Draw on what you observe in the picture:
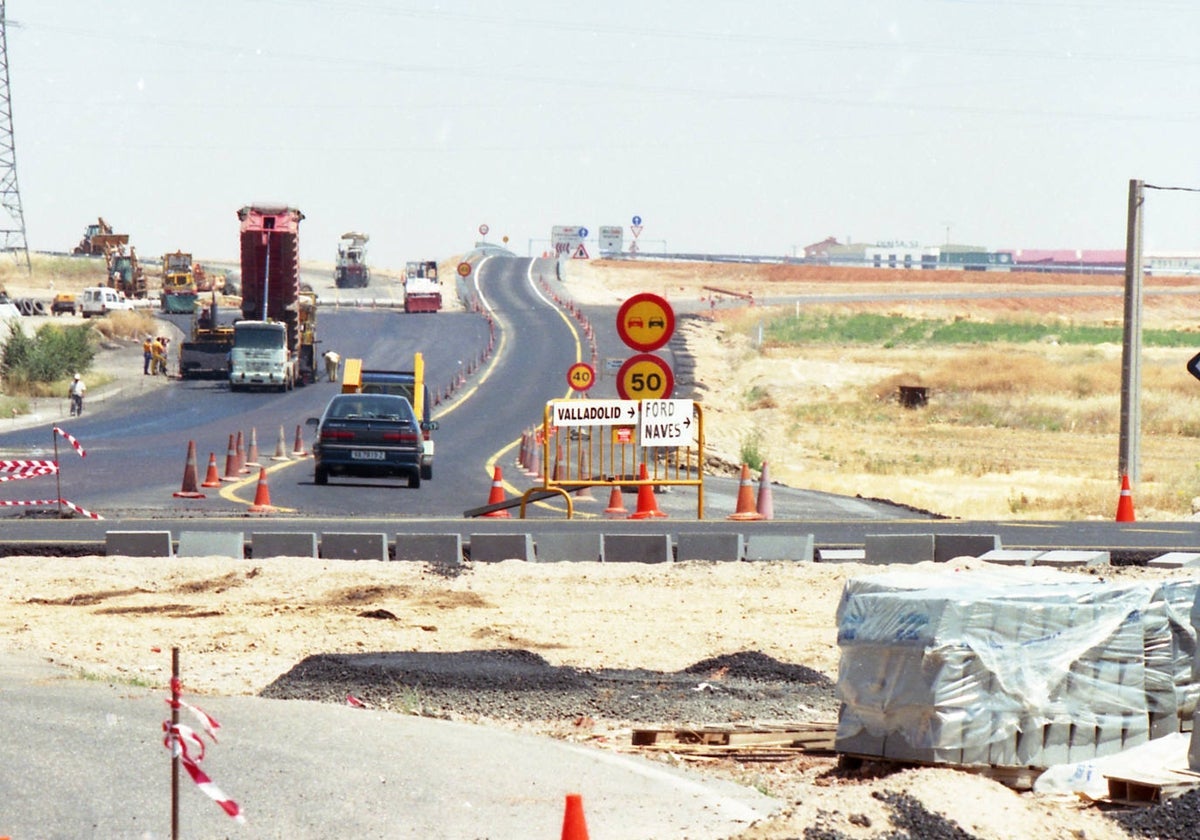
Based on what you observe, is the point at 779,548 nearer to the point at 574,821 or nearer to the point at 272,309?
the point at 574,821

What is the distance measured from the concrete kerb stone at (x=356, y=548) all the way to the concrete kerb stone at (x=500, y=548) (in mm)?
1063

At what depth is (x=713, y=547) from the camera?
20188 mm

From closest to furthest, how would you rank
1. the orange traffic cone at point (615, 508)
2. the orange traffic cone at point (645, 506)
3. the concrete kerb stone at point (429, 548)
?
the concrete kerb stone at point (429, 548) < the orange traffic cone at point (645, 506) < the orange traffic cone at point (615, 508)

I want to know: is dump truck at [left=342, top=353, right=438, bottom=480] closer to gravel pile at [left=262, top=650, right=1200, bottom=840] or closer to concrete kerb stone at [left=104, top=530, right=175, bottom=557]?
concrete kerb stone at [left=104, top=530, right=175, bottom=557]

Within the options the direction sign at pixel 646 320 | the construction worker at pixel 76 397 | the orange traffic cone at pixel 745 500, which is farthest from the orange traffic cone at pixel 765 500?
the construction worker at pixel 76 397

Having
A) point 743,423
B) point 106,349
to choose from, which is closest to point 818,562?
point 743,423

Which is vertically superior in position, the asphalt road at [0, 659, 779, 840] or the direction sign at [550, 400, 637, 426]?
the direction sign at [550, 400, 637, 426]

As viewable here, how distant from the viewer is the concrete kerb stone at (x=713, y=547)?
2016cm

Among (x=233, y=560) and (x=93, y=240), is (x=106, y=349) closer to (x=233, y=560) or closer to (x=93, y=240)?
A: (x=93, y=240)

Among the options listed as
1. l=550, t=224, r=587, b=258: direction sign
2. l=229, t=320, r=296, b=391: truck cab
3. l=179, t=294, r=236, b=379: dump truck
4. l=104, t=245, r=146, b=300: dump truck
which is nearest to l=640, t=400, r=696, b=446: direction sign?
l=229, t=320, r=296, b=391: truck cab

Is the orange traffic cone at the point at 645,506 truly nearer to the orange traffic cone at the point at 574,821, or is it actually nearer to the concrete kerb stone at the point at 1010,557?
the concrete kerb stone at the point at 1010,557

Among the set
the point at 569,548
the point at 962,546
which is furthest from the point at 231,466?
the point at 962,546

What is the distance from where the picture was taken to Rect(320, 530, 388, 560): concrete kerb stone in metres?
20.0

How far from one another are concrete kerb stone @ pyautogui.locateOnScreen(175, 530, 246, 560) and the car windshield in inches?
365
